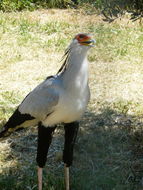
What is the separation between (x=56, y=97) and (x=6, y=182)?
0.92 metres

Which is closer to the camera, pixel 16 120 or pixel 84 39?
pixel 84 39

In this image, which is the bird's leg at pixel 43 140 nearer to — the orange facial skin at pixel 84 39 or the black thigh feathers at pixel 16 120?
the black thigh feathers at pixel 16 120

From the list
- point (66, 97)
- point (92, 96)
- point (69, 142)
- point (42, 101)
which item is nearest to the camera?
point (66, 97)

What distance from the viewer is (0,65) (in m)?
6.10

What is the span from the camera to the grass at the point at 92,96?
3.74m

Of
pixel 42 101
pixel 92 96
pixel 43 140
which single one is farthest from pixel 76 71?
pixel 92 96

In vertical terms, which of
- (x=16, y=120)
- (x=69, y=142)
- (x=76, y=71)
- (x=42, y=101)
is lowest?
(x=69, y=142)

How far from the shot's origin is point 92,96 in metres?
5.26

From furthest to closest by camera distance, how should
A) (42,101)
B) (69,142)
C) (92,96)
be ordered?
(92,96)
(69,142)
(42,101)

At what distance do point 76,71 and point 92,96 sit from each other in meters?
2.16

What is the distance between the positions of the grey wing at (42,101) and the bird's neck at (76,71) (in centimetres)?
10

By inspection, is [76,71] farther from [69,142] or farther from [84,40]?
[69,142]

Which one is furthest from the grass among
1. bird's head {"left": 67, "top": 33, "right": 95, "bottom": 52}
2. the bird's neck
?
bird's head {"left": 67, "top": 33, "right": 95, "bottom": 52}

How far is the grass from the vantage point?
3744 millimetres
